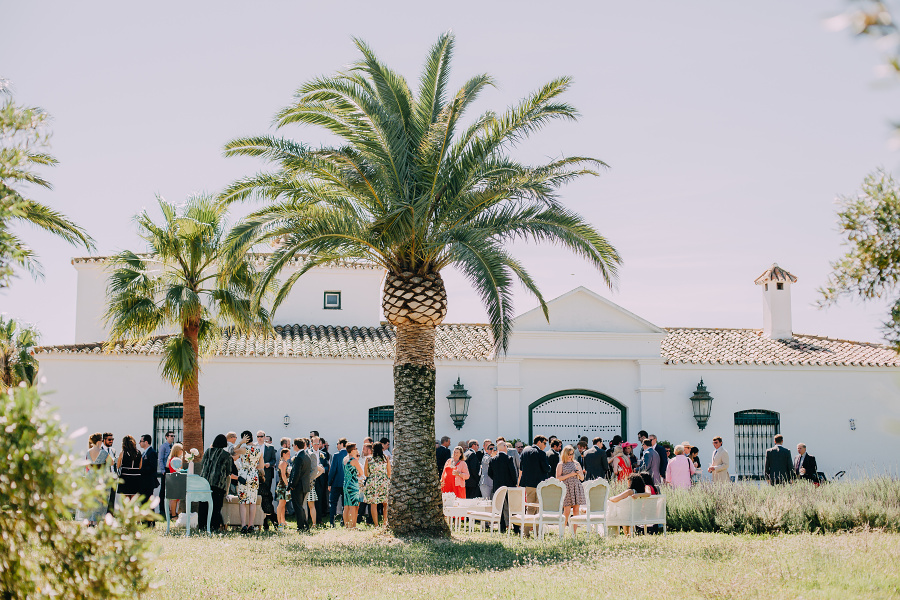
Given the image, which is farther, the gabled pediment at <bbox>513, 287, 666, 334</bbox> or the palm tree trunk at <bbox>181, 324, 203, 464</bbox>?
the gabled pediment at <bbox>513, 287, 666, 334</bbox>

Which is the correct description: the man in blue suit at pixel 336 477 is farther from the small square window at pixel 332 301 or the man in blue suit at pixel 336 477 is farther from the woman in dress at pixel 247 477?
the small square window at pixel 332 301

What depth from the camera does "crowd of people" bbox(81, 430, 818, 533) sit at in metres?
14.7

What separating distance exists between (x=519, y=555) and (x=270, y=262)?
19.0 feet

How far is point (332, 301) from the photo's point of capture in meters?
28.3

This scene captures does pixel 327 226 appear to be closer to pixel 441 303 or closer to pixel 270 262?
pixel 270 262

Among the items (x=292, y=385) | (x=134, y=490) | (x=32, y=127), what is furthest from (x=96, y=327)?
(x=32, y=127)

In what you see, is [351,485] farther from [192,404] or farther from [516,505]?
[192,404]

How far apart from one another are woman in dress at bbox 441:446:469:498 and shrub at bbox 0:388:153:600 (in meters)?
11.2

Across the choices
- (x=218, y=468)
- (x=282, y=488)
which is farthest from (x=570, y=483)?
(x=218, y=468)

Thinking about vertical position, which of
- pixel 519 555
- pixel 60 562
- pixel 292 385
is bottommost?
pixel 519 555

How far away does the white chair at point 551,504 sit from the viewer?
13711 millimetres

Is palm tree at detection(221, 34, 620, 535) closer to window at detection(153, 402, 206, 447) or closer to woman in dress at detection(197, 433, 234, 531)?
woman in dress at detection(197, 433, 234, 531)

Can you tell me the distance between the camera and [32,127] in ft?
20.7

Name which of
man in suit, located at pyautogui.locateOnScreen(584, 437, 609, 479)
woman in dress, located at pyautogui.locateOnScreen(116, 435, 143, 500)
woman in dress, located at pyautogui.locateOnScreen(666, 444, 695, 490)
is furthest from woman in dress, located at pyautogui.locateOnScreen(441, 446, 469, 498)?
woman in dress, located at pyautogui.locateOnScreen(116, 435, 143, 500)
